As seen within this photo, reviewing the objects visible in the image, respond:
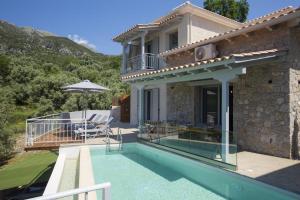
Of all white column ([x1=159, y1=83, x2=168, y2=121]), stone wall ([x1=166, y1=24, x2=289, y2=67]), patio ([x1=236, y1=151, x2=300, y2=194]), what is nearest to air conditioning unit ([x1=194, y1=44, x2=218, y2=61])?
stone wall ([x1=166, y1=24, x2=289, y2=67])

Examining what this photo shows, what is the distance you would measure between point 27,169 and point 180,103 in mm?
10302

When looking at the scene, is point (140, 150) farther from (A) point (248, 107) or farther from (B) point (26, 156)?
(B) point (26, 156)

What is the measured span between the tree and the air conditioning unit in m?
26.3

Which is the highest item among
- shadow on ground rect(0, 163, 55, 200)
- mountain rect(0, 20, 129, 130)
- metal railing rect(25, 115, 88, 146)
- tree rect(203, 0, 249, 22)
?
tree rect(203, 0, 249, 22)

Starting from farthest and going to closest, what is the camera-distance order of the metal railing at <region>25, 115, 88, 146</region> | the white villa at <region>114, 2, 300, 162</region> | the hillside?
the hillside, the metal railing at <region>25, 115, 88, 146</region>, the white villa at <region>114, 2, 300, 162</region>

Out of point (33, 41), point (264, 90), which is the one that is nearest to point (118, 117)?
point (264, 90)

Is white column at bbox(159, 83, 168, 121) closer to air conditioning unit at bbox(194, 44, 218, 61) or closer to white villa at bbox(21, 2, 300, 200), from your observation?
white villa at bbox(21, 2, 300, 200)

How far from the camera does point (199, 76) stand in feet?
35.8

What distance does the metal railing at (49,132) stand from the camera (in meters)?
12.9

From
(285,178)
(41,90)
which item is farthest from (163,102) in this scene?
(41,90)

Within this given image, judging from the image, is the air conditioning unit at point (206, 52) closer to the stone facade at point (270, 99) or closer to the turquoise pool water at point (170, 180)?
the stone facade at point (270, 99)

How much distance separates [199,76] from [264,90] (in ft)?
9.07

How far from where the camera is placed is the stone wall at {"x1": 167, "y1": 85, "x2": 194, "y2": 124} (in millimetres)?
16734

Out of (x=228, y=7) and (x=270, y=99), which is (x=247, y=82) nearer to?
(x=270, y=99)
